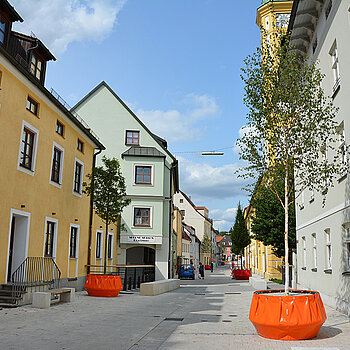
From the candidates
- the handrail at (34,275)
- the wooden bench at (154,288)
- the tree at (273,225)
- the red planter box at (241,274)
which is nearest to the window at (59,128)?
the handrail at (34,275)

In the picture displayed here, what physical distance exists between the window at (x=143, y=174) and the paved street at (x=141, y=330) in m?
18.1

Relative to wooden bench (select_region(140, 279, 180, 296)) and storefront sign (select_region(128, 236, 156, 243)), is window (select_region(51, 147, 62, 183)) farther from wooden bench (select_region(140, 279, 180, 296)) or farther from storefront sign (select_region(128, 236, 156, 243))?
storefront sign (select_region(128, 236, 156, 243))

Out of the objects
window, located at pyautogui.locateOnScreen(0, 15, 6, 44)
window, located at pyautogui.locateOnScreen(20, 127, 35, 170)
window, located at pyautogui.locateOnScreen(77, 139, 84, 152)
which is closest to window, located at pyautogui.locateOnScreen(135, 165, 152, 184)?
window, located at pyautogui.locateOnScreen(77, 139, 84, 152)

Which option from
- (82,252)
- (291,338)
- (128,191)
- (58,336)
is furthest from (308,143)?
(128,191)

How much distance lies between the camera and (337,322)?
1084cm

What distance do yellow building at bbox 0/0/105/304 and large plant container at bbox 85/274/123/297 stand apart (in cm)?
150

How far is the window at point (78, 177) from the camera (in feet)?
68.9

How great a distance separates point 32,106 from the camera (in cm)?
1612

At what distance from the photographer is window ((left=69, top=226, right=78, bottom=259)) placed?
20031 millimetres

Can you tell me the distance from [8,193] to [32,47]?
6584 mm

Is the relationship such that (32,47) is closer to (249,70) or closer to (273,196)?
(249,70)

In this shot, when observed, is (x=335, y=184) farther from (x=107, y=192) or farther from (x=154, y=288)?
(x=107, y=192)

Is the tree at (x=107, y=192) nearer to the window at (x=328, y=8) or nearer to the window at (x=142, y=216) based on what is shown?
the window at (x=328, y=8)

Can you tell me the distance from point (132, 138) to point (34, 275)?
18667mm
